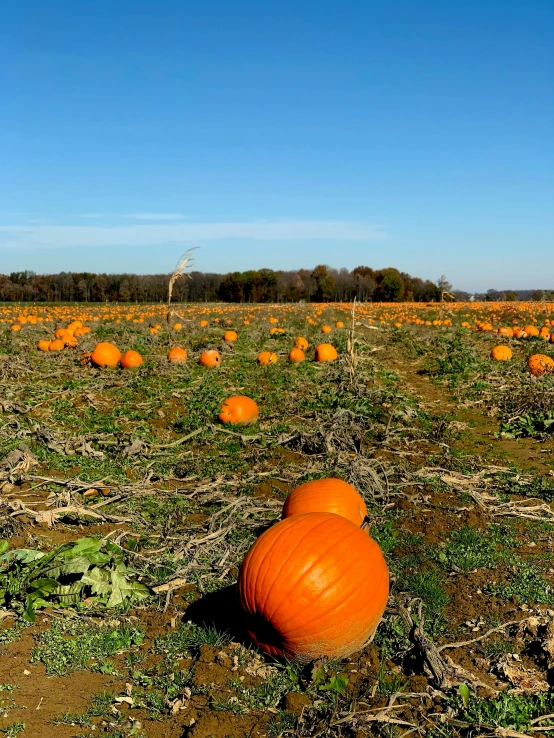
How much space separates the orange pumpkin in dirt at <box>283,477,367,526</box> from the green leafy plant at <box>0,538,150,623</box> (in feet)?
4.52

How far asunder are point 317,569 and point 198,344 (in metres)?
13.2

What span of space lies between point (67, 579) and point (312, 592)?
6.46ft

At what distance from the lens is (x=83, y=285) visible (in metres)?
70.9

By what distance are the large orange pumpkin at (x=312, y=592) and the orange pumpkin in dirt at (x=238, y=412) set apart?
5590 mm

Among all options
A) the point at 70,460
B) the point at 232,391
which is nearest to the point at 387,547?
the point at 70,460

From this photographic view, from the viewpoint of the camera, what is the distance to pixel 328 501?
4773 millimetres

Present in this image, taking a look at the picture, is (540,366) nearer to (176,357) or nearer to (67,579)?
(176,357)

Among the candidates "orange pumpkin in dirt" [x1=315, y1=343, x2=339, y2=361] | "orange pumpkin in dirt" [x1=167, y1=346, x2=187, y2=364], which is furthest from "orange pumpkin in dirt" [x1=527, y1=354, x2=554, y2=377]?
"orange pumpkin in dirt" [x1=167, y1=346, x2=187, y2=364]

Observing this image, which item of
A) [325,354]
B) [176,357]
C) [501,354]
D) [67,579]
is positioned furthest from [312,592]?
[501,354]

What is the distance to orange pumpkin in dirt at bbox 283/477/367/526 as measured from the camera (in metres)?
4.74

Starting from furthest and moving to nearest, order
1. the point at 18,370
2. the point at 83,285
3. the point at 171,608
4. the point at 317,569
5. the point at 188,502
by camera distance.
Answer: the point at 83,285 → the point at 18,370 → the point at 188,502 → the point at 171,608 → the point at 317,569

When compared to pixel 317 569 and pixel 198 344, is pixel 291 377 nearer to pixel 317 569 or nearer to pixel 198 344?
pixel 198 344

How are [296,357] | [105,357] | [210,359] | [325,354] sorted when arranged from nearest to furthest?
1. [105,357]
2. [210,359]
3. [296,357]
4. [325,354]

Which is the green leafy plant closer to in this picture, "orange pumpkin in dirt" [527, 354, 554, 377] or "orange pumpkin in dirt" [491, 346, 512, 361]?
"orange pumpkin in dirt" [527, 354, 554, 377]
